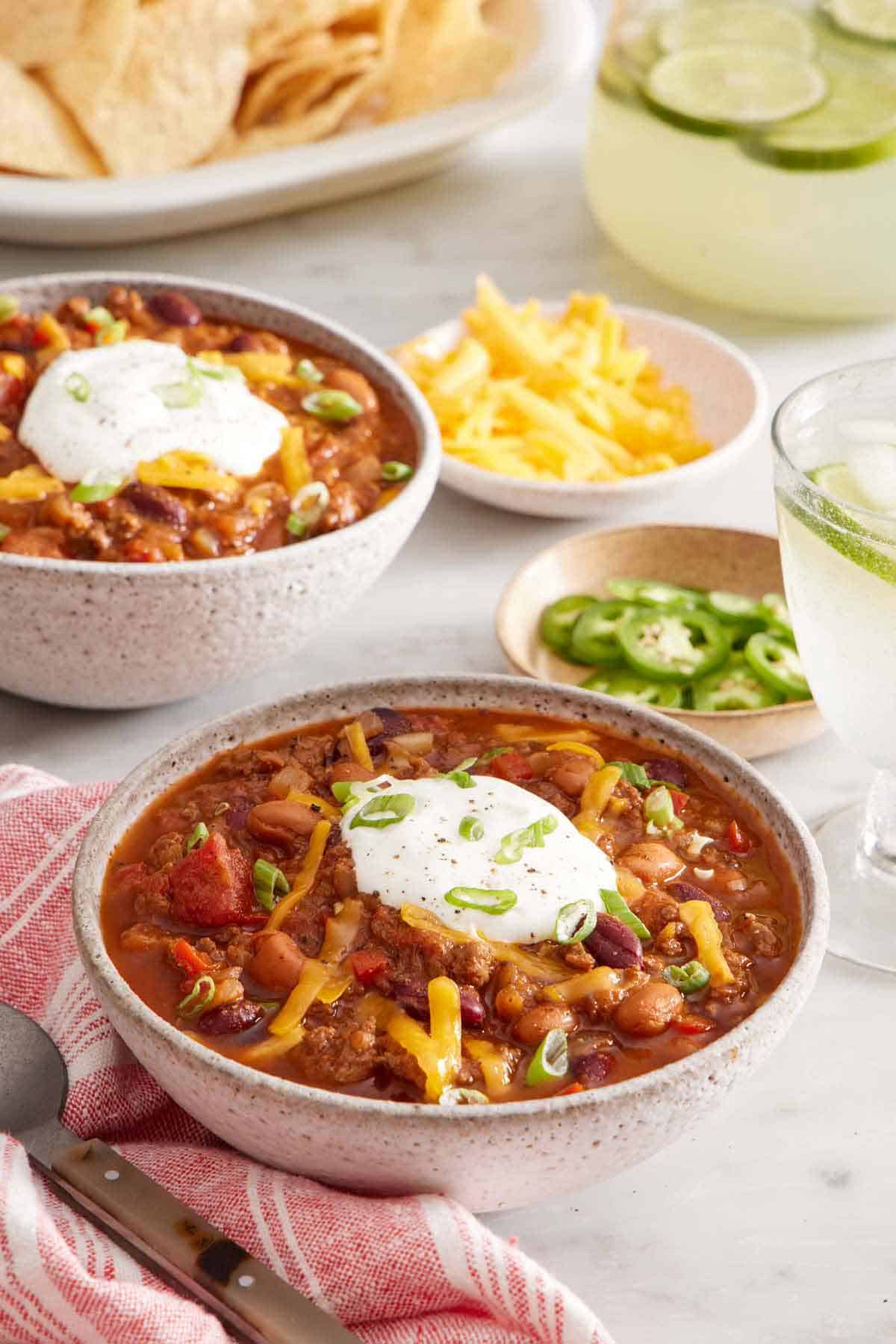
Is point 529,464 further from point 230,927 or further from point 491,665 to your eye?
point 230,927

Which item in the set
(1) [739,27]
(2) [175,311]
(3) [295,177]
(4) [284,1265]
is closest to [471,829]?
(4) [284,1265]

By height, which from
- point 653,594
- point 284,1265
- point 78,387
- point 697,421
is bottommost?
point 697,421

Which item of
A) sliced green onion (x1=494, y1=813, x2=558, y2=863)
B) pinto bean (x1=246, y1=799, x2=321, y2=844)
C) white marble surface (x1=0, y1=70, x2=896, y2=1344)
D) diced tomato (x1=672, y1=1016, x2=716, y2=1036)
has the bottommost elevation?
white marble surface (x1=0, y1=70, x2=896, y2=1344)

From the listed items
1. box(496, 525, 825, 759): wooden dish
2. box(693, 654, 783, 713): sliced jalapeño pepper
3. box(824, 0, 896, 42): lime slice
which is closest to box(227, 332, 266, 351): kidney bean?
box(496, 525, 825, 759): wooden dish

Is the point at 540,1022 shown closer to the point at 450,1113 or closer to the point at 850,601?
the point at 450,1113

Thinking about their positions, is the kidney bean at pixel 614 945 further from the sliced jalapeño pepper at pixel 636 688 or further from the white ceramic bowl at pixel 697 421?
the white ceramic bowl at pixel 697 421

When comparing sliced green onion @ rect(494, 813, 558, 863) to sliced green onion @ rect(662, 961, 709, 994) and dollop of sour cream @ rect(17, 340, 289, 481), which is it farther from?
dollop of sour cream @ rect(17, 340, 289, 481)

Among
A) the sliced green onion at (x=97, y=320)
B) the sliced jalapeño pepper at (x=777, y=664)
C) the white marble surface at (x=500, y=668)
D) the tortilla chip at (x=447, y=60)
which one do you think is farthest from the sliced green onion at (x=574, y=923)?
the tortilla chip at (x=447, y=60)
